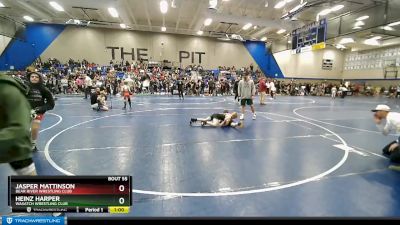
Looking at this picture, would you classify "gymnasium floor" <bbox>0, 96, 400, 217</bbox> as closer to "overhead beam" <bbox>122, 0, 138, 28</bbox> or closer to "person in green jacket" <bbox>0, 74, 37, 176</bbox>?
"person in green jacket" <bbox>0, 74, 37, 176</bbox>

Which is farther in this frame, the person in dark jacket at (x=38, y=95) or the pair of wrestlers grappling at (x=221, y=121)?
the pair of wrestlers grappling at (x=221, y=121)

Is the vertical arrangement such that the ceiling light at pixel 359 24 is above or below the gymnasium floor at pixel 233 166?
above

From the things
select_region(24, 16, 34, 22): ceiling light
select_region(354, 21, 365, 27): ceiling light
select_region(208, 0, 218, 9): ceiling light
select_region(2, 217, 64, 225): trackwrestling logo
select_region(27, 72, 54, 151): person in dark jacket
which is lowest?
select_region(2, 217, 64, 225): trackwrestling logo

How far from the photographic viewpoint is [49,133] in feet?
22.9

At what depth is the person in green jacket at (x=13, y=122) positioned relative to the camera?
1.25 metres

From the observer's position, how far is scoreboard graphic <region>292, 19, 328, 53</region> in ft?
54.7

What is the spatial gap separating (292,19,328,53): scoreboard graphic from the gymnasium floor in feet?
35.0

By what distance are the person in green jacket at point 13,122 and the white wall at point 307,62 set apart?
115ft

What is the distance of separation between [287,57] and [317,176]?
3223 cm

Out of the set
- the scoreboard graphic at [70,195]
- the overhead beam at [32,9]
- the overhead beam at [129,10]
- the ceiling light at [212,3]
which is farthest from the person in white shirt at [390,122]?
the overhead beam at [32,9]

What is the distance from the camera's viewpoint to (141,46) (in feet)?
97.7

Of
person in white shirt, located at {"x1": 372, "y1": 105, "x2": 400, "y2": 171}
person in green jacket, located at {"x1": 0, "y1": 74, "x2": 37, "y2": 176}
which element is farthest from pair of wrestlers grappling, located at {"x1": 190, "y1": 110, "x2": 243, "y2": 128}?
person in green jacket, located at {"x1": 0, "y1": 74, "x2": 37, "y2": 176}

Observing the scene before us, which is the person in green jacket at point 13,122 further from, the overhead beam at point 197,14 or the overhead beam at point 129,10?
the overhead beam at point 129,10

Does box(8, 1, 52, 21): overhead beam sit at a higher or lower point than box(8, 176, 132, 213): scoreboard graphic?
higher
